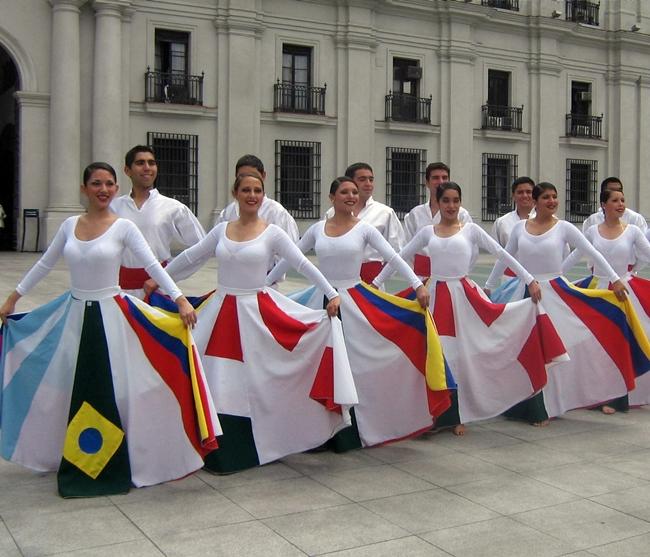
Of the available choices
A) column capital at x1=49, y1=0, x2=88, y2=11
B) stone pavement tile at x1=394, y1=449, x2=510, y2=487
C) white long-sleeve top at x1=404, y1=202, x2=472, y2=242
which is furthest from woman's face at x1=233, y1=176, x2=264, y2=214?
column capital at x1=49, y1=0, x2=88, y2=11

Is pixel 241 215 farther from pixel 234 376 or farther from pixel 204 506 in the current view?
pixel 204 506

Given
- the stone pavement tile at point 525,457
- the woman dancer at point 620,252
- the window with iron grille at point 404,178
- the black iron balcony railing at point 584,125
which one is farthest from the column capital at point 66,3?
the stone pavement tile at point 525,457

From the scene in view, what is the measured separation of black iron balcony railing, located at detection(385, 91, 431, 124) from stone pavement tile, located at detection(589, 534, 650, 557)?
25.0 m

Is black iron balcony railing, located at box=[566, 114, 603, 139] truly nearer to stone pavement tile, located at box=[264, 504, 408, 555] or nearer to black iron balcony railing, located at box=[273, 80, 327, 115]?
black iron balcony railing, located at box=[273, 80, 327, 115]

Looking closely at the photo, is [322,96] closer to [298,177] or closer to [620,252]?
[298,177]

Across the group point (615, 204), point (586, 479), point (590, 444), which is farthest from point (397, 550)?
point (615, 204)

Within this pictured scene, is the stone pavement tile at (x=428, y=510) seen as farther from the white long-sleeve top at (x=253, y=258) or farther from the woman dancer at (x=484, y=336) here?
the woman dancer at (x=484, y=336)

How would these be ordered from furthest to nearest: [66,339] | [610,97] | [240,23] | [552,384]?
[610,97] → [240,23] → [552,384] → [66,339]

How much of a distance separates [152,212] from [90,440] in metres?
2.20

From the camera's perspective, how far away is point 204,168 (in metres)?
25.6

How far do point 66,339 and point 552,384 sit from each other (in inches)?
151

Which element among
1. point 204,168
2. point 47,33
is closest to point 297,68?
point 204,168

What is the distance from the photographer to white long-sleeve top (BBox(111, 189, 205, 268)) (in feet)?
21.6

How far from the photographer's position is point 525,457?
18.8ft
